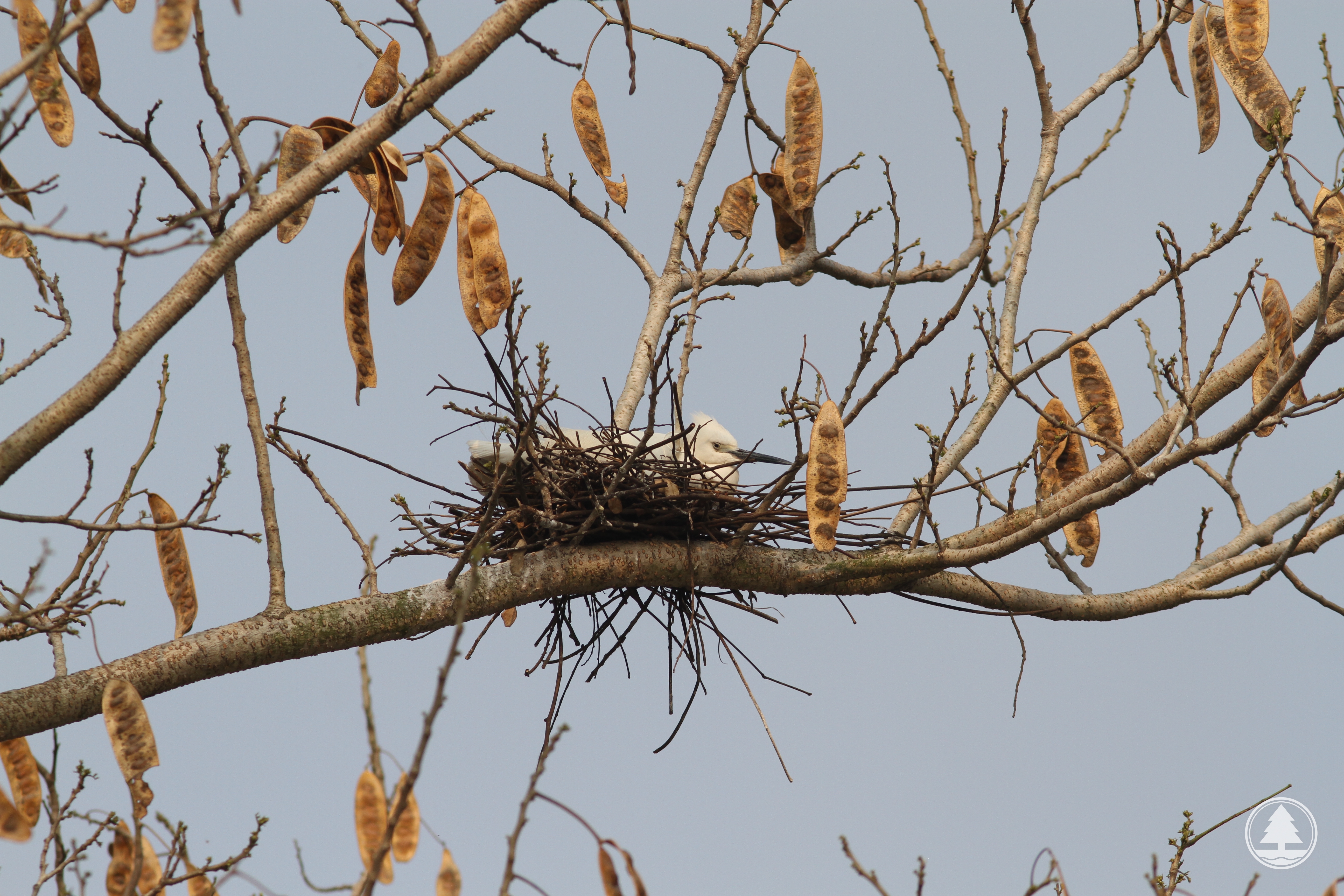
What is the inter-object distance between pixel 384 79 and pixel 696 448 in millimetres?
2524

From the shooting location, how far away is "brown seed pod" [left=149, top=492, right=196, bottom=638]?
12.5 feet

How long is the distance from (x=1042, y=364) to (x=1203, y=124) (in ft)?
3.49

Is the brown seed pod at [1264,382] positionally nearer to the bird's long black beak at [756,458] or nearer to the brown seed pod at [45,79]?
the bird's long black beak at [756,458]

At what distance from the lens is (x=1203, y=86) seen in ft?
13.9

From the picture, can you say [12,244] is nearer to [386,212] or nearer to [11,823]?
[386,212]

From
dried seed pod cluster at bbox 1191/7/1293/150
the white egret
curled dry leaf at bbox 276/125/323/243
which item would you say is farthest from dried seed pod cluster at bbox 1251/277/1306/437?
curled dry leaf at bbox 276/125/323/243

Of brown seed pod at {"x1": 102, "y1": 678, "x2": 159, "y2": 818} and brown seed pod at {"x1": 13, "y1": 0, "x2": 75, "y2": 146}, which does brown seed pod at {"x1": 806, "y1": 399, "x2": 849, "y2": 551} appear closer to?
brown seed pod at {"x1": 102, "y1": 678, "x2": 159, "y2": 818}

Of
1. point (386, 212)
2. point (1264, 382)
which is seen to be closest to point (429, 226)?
point (386, 212)

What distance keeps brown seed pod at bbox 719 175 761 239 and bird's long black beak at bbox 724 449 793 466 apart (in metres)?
1.08

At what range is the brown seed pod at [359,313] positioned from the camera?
142 inches

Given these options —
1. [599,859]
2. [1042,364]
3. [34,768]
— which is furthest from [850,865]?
[34,768]

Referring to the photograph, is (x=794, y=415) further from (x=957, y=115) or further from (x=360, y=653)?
(x=957, y=115)

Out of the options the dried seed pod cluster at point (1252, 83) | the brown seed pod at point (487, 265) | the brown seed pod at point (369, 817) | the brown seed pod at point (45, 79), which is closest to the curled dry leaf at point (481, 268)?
the brown seed pod at point (487, 265)

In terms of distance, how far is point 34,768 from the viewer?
3619 mm
